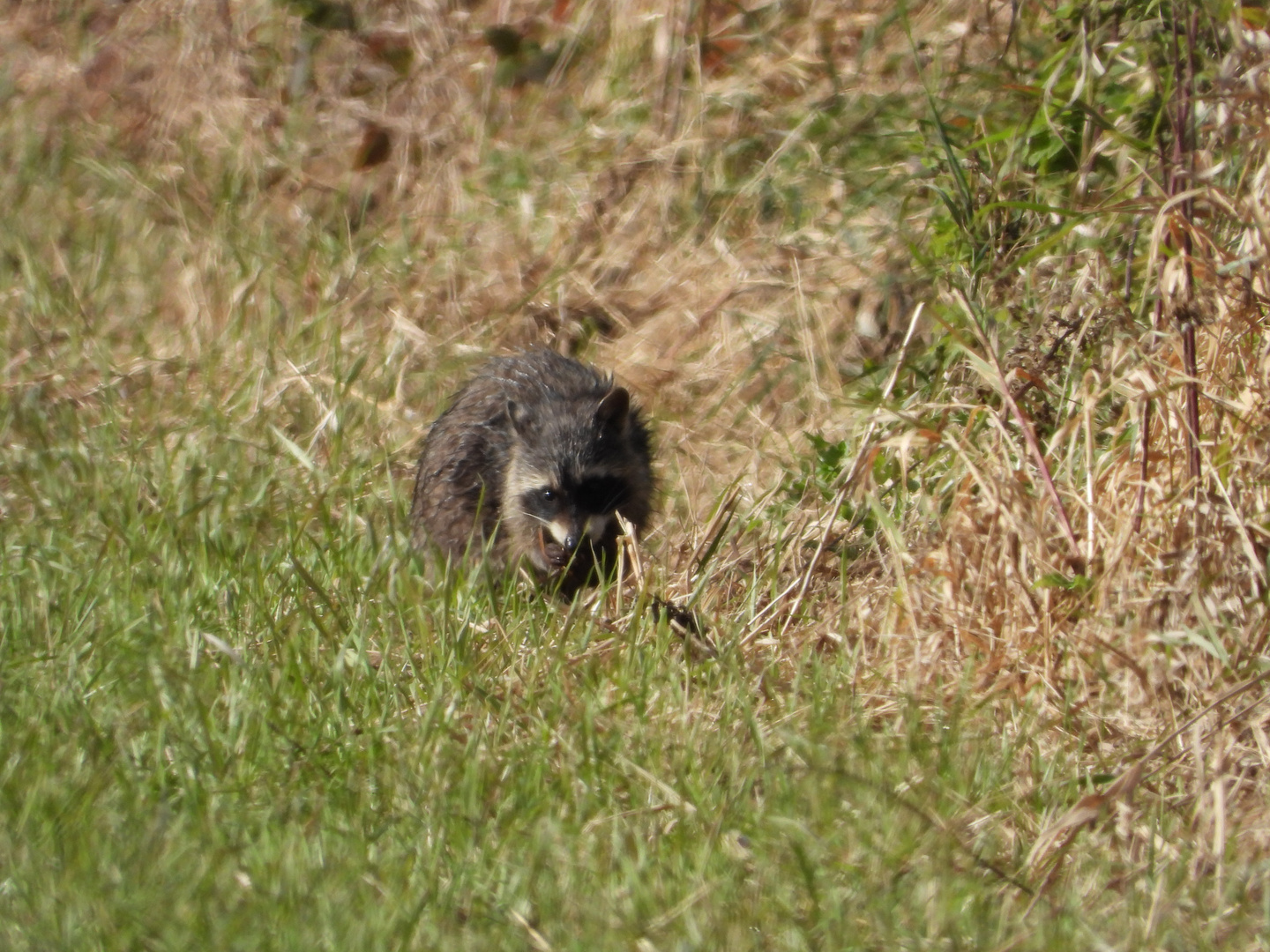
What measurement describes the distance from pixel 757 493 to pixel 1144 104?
2.19 m

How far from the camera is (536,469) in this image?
20.6 feet

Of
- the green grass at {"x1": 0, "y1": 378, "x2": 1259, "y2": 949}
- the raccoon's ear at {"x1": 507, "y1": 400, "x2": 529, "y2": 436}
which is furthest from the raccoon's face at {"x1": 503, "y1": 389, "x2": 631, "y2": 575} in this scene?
the green grass at {"x1": 0, "y1": 378, "x2": 1259, "y2": 949}

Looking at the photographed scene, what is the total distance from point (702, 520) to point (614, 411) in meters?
0.59

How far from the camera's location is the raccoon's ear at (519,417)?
635 cm

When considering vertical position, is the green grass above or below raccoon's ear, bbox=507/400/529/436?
above

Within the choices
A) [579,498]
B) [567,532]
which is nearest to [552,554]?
[567,532]

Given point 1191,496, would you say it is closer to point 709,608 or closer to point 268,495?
point 709,608

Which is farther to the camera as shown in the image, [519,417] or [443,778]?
[519,417]

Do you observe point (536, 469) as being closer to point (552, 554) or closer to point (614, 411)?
point (614, 411)

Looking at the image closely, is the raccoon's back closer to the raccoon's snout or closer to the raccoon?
the raccoon

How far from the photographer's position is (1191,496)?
429 cm

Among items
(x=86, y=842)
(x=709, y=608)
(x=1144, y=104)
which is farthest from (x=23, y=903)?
(x=1144, y=104)

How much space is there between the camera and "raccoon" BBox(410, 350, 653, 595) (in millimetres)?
6223

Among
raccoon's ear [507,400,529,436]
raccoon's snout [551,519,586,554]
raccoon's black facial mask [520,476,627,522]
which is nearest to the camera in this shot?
raccoon's snout [551,519,586,554]
